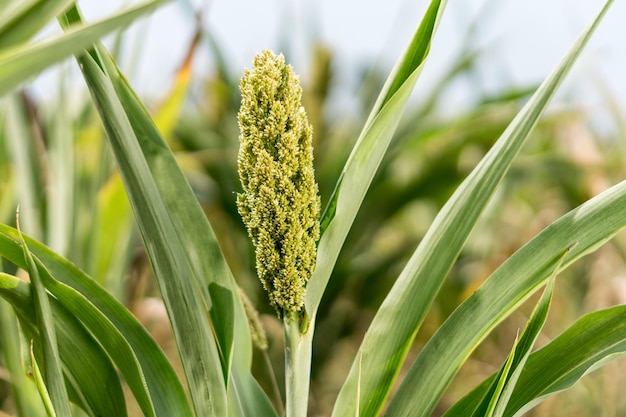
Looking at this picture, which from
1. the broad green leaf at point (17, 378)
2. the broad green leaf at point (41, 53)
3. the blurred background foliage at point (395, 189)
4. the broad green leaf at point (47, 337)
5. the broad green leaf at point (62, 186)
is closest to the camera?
the broad green leaf at point (41, 53)

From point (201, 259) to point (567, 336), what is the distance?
264mm

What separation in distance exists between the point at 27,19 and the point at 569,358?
41 cm

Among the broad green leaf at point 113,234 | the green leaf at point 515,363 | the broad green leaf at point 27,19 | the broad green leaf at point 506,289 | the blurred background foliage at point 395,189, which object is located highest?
the blurred background foliage at point 395,189

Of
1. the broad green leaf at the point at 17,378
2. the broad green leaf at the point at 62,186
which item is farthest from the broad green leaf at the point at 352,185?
the broad green leaf at the point at 62,186

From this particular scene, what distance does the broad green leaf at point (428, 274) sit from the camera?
0.48m

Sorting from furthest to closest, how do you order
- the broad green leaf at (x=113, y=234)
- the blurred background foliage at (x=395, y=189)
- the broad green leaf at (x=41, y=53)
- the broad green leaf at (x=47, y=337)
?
the blurred background foliage at (x=395, y=189) → the broad green leaf at (x=113, y=234) → the broad green leaf at (x=47, y=337) → the broad green leaf at (x=41, y=53)

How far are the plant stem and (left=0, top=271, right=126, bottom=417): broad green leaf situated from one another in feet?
0.40

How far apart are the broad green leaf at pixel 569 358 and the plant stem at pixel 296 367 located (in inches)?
4.5

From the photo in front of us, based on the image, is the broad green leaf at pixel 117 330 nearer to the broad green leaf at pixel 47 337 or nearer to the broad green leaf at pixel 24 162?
the broad green leaf at pixel 47 337

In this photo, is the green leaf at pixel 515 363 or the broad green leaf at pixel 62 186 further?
the broad green leaf at pixel 62 186

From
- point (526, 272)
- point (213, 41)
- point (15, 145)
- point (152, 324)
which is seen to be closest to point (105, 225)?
point (15, 145)

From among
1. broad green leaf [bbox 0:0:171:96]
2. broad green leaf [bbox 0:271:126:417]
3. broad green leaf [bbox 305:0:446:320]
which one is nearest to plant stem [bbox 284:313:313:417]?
broad green leaf [bbox 305:0:446:320]

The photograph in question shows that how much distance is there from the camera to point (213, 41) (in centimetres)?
206

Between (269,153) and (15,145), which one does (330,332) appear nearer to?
(15,145)
